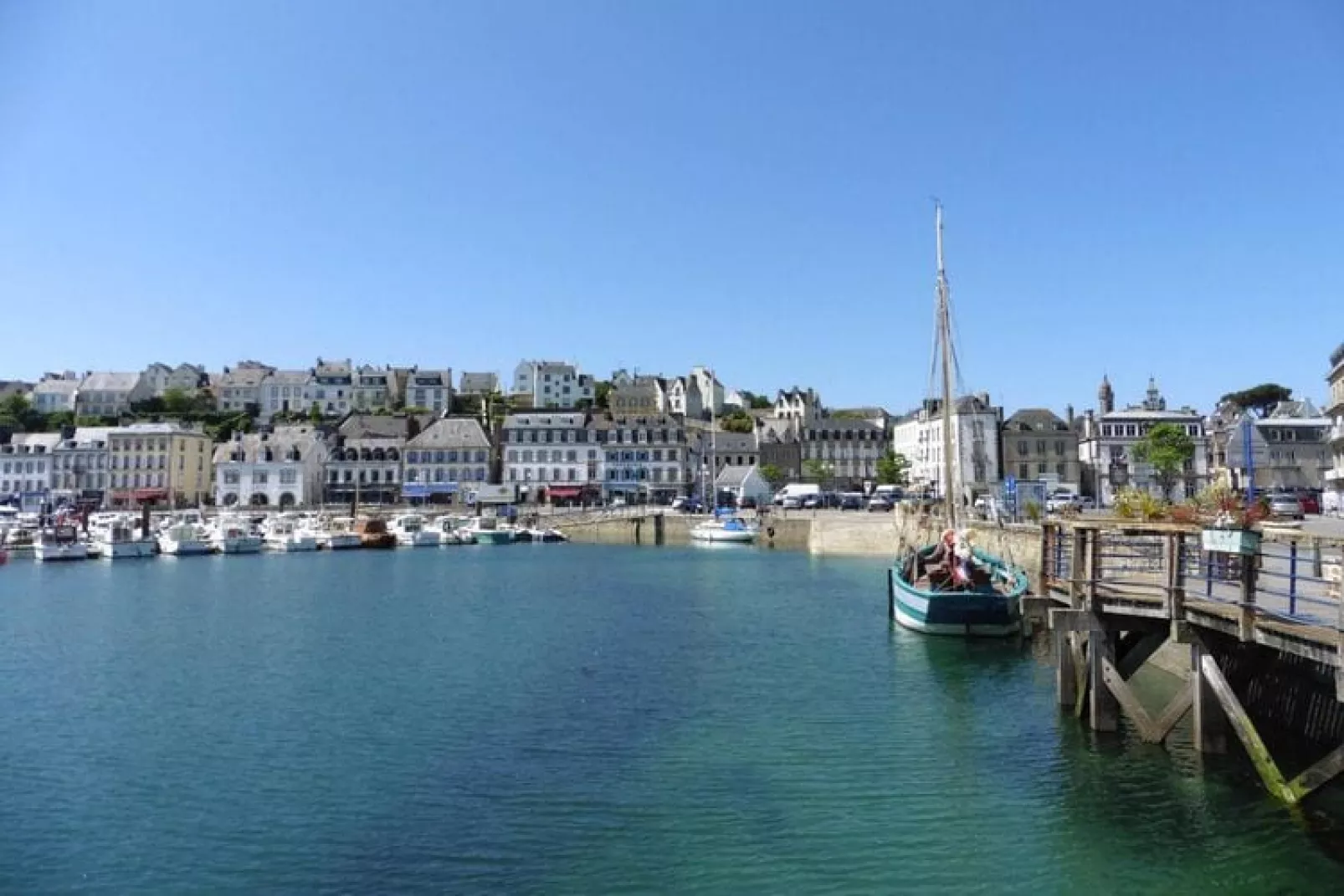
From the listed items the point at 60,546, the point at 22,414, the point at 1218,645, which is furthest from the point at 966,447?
the point at 22,414

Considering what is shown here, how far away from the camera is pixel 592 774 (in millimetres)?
17312

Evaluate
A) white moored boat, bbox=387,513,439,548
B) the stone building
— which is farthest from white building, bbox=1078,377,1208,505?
white moored boat, bbox=387,513,439,548

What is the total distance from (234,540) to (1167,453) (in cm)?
7721

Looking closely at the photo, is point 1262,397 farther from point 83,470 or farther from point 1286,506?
Result: point 83,470

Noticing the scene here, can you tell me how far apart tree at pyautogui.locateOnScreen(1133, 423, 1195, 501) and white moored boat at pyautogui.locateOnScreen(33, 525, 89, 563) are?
83.2 m

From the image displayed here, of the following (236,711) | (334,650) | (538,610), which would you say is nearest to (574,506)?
(538,610)

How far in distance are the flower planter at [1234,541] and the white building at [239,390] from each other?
503 ft

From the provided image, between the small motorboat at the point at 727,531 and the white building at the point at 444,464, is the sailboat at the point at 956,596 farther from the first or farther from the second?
the white building at the point at 444,464

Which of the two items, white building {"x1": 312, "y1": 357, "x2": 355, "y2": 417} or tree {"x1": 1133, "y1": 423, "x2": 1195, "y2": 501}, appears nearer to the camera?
tree {"x1": 1133, "y1": 423, "x2": 1195, "y2": 501}

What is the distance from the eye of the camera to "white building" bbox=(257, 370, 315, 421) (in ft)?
490

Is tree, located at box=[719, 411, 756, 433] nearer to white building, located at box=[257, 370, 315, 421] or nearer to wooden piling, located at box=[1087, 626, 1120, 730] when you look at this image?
white building, located at box=[257, 370, 315, 421]

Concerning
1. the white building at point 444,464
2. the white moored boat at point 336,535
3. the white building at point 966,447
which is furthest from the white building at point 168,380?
the white building at point 966,447

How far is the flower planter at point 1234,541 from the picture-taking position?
48.1 ft

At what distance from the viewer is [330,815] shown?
15531mm
